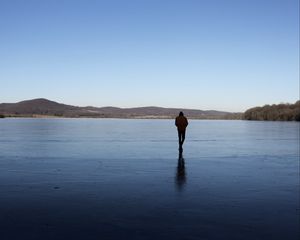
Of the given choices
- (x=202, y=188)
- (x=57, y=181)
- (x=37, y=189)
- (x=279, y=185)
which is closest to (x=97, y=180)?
(x=57, y=181)

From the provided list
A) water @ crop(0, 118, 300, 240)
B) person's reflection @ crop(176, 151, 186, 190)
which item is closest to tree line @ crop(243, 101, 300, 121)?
person's reflection @ crop(176, 151, 186, 190)

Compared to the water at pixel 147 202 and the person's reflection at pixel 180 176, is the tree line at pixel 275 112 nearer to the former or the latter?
the person's reflection at pixel 180 176

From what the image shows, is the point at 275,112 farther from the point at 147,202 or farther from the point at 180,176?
the point at 147,202

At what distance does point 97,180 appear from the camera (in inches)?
404

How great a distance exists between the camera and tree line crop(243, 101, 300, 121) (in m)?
151

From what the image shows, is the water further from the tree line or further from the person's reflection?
the tree line

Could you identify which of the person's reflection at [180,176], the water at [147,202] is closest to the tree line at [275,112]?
the person's reflection at [180,176]

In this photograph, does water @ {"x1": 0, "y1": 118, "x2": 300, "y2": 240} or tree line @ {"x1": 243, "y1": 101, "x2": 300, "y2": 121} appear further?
tree line @ {"x1": 243, "y1": 101, "x2": 300, "y2": 121}

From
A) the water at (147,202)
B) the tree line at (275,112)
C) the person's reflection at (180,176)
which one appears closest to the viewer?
the water at (147,202)

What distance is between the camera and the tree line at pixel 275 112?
496 ft

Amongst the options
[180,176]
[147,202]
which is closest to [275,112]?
[180,176]

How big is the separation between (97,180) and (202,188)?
107 inches

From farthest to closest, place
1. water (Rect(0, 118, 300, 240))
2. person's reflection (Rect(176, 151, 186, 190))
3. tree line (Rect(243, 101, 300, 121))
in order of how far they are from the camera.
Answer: tree line (Rect(243, 101, 300, 121)) → person's reflection (Rect(176, 151, 186, 190)) → water (Rect(0, 118, 300, 240))

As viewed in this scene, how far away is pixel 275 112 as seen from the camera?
162m
